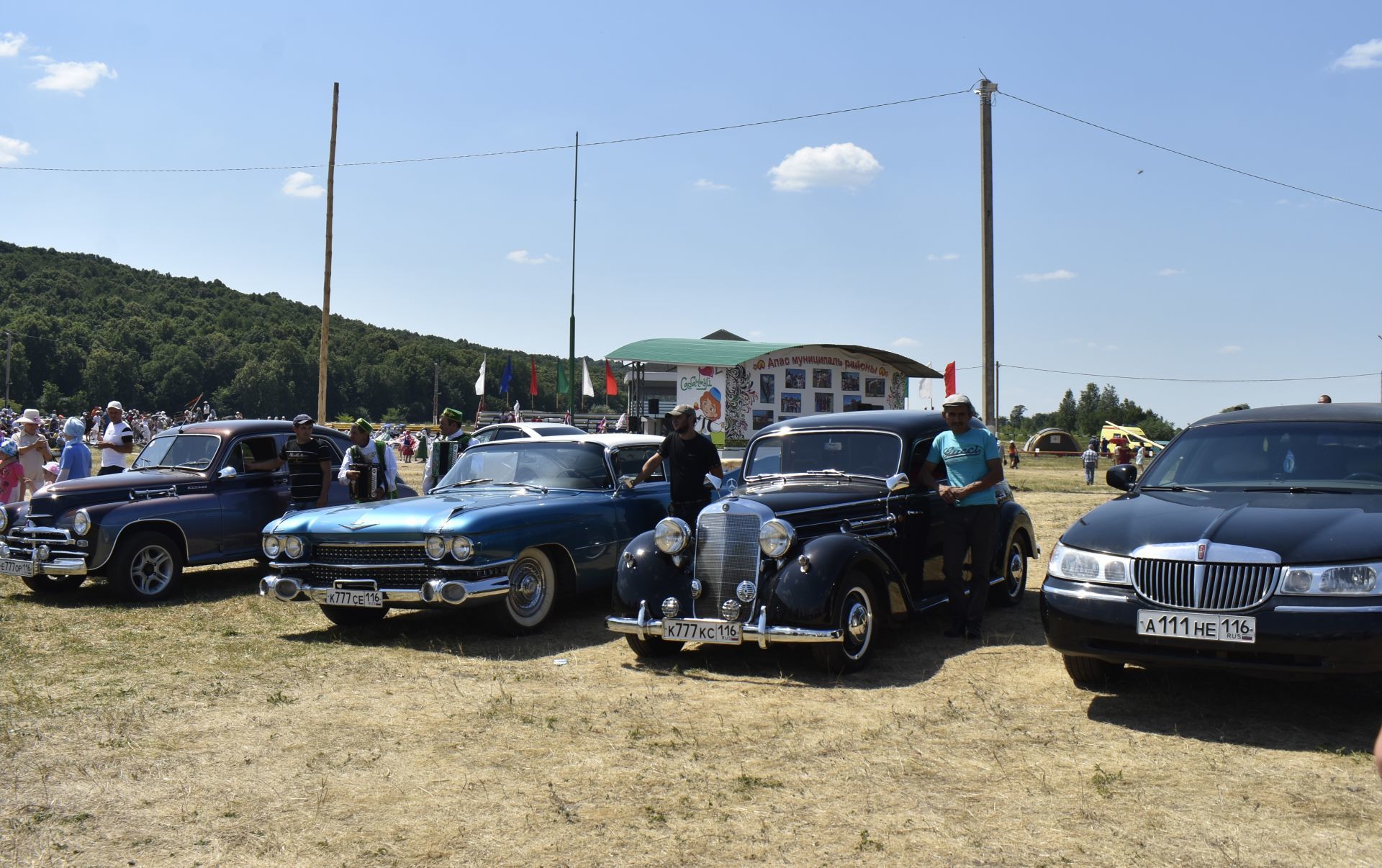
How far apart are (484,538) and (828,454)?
2.68m

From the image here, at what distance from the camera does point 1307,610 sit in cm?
525

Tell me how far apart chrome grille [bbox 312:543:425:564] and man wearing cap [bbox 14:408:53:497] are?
5.97 m

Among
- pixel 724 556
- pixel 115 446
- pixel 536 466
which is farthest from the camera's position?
pixel 115 446

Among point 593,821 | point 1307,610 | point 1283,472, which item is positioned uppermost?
point 1283,472

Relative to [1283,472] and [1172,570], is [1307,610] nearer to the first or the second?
[1172,570]

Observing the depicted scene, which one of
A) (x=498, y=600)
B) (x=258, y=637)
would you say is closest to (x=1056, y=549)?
(x=498, y=600)

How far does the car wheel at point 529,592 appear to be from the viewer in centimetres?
832

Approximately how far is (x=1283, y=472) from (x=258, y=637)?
24.1ft

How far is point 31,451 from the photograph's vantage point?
1266 cm

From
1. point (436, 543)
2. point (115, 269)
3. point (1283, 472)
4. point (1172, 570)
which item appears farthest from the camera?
point (115, 269)

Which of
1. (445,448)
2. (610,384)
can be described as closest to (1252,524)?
(445,448)

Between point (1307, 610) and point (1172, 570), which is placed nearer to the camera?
point (1307, 610)

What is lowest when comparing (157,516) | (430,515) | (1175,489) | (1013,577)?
(1013,577)

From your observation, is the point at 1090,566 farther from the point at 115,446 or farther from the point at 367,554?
the point at 115,446
